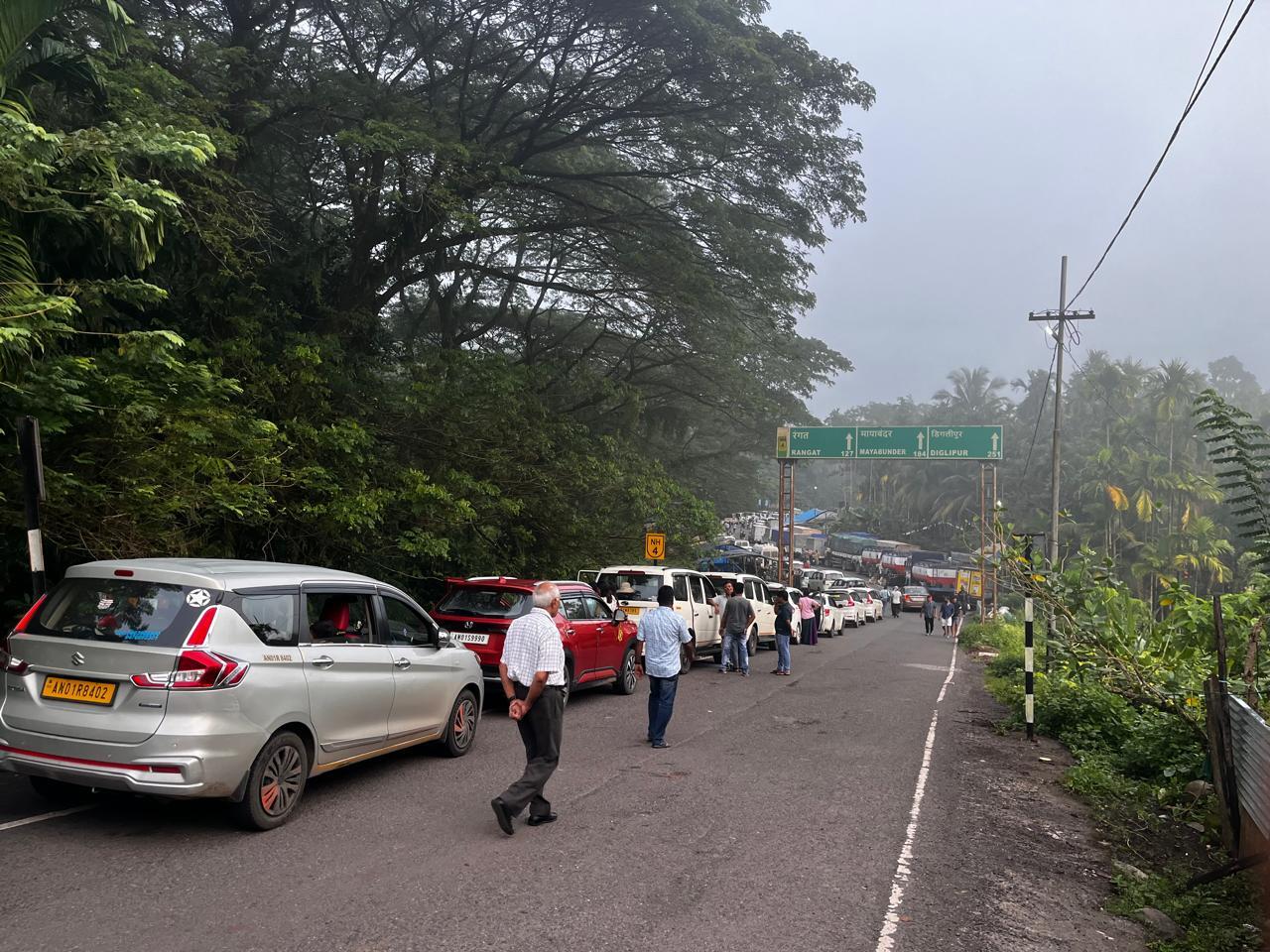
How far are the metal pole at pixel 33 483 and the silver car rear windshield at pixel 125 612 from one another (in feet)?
6.19

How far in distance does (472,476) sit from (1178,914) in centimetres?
1313

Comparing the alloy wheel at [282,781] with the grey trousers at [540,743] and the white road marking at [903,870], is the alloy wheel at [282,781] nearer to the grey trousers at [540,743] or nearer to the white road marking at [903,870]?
the grey trousers at [540,743]

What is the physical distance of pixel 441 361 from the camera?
677 inches

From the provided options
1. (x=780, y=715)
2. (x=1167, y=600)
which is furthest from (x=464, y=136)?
(x=1167, y=600)

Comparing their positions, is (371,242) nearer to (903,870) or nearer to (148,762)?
(148,762)

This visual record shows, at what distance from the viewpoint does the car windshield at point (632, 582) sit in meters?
15.9

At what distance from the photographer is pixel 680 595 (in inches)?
669

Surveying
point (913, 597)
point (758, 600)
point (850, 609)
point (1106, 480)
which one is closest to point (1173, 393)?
point (1106, 480)

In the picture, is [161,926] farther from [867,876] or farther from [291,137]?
[291,137]

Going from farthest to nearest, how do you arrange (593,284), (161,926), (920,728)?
(593,284), (920,728), (161,926)

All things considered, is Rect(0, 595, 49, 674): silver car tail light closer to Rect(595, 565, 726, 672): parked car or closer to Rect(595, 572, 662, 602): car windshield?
Rect(595, 565, 726, 672): parked car

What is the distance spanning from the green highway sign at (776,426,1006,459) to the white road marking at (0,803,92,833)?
32.7m

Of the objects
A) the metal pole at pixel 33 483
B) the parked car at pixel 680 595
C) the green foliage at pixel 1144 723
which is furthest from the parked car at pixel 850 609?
the metal pole at pixel 33 483

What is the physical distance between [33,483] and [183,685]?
10.7ft
